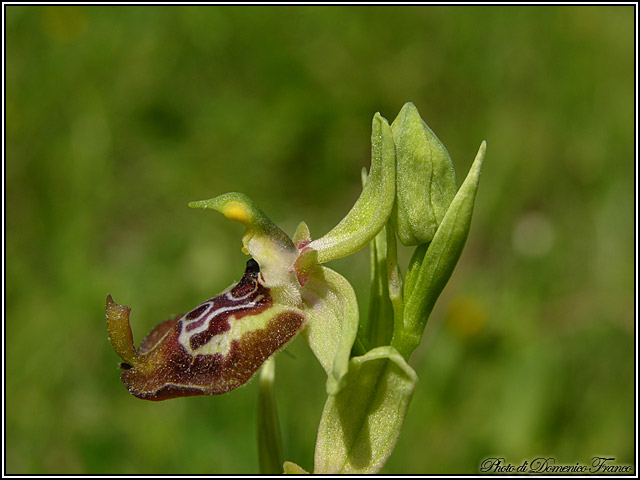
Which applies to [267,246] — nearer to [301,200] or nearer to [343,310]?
[343,310]

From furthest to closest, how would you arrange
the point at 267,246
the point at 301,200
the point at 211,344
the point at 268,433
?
the point at 301,200 → the point at 268,433 → the point at 267,246 → the point at 211,344

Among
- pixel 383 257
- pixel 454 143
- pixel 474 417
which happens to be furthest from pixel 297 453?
pixel 454 143

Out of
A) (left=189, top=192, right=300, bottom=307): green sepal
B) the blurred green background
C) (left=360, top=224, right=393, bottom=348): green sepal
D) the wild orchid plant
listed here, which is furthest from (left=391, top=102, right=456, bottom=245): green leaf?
→ the blurred green background

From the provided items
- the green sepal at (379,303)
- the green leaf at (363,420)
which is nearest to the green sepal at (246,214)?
the green sepal at (379,303)

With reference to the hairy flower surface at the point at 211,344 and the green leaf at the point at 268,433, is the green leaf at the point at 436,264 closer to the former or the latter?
the hairy flower surface at the point at 211,344

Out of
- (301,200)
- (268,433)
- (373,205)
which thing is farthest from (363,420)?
(301,200)

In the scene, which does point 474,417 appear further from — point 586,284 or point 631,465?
point 586,284

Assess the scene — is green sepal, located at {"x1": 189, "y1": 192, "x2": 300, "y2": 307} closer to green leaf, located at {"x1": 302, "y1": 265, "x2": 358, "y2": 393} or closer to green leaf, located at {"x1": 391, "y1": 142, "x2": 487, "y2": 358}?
green leaf, located at {"x1": 302, "y1": 265, "x2": 358, "y2": 393}
